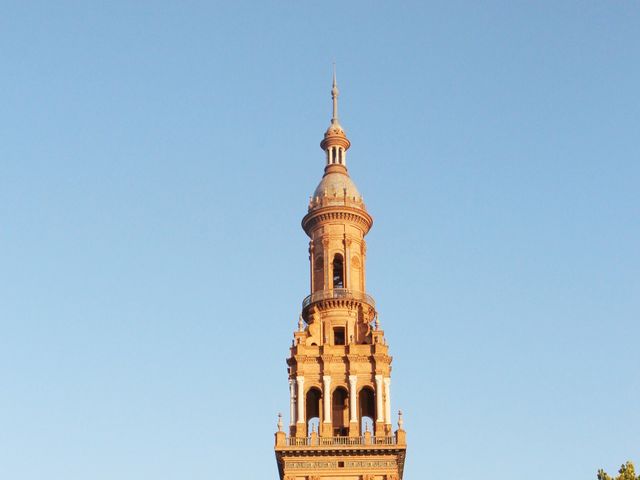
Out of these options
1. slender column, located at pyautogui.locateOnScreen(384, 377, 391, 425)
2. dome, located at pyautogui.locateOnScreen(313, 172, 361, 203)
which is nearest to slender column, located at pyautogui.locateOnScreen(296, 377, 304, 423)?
slender column, located at pyautogui.locateOnScreen(384, 377, 391, 425)

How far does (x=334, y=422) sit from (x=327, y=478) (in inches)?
256

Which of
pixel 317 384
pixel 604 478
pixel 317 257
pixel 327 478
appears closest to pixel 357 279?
pixel 317 257

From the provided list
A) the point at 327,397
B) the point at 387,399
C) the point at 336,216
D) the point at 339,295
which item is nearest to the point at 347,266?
the point at 339,295

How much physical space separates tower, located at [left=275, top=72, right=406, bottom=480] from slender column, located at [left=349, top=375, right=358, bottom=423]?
0.07m

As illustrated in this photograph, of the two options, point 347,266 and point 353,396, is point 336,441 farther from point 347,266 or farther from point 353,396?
point 347,266

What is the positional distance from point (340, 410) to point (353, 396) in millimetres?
3500

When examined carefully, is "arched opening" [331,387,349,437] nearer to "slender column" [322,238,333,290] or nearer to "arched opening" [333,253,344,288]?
"slender column" [322,238,333,290]

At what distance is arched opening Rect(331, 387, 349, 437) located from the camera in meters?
93.8

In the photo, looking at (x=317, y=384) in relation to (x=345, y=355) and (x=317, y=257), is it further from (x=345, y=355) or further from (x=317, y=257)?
(x=317, y=257)

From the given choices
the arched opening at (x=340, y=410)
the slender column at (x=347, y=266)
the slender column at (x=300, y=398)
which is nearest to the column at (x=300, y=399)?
the slender column at (x=300, y=398)

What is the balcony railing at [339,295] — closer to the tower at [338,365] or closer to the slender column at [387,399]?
the tower at [338,365]

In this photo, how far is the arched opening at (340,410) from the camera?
308 ft

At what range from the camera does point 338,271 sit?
98938mm

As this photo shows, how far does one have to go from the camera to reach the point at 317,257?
99.0 metres
